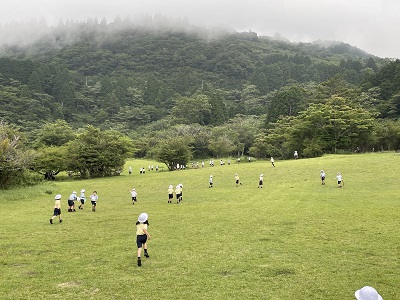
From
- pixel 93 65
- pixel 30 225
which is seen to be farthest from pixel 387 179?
pixel 93 65

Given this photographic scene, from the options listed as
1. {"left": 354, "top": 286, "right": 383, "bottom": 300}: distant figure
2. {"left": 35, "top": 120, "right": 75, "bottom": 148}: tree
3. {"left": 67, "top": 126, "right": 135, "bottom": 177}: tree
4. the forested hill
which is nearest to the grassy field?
{"left": 354, "top": 286, "right": 383, "bottom": 300}: distant figure

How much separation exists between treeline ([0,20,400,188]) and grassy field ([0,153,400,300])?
18.6 metres

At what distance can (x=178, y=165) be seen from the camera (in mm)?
52531

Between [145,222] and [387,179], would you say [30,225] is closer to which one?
[145,222]

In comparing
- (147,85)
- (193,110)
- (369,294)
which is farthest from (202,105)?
(369,294)

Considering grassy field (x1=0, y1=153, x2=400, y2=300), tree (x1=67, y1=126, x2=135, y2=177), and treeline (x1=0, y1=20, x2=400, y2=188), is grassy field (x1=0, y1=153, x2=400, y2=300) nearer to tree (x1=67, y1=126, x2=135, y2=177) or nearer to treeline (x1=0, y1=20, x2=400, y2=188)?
treeline (x1=0, y1=20, x2=400, y2=188)

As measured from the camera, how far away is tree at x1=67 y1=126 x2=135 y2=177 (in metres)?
47.6

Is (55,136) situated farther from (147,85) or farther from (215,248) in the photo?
(147,85)

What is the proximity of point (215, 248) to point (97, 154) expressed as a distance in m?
37.7

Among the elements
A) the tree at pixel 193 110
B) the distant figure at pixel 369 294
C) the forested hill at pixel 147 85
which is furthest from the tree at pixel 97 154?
the tree at pixel 193 110

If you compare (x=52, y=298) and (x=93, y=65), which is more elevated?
(x=93, y=65)

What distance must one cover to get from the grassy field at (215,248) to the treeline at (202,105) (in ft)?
61.0

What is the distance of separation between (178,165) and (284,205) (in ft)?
105

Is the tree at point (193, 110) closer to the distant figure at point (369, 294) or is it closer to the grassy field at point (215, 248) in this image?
the grassy field at point (215, 248)
